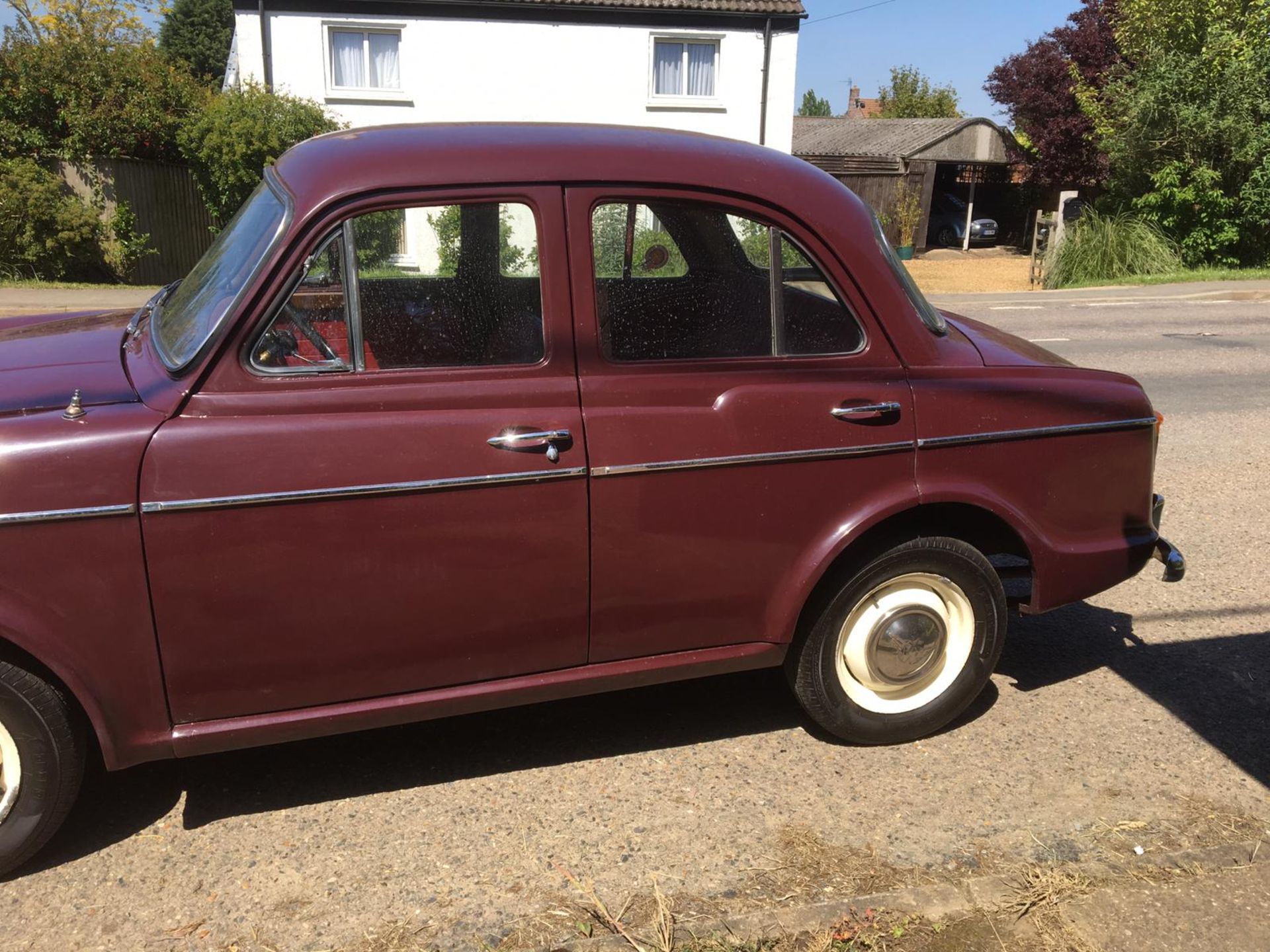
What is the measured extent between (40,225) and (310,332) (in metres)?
16.7

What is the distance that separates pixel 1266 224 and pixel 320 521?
71.7ft

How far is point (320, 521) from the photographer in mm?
2875

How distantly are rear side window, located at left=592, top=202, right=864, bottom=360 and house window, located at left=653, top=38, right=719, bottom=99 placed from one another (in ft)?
61.7

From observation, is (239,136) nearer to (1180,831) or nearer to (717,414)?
(717,414)

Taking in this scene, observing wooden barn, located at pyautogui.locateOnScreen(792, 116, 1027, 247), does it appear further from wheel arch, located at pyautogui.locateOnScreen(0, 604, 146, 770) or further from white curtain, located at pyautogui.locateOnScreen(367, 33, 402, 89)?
wheel arch, located at pyautogui.locateOnScreen(0, 604, 146, 770)

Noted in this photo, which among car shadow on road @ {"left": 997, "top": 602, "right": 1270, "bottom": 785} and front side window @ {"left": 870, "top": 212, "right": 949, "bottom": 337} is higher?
front side window @ {"left": 870, "top": 212, "right": 949, "bottom": 337}

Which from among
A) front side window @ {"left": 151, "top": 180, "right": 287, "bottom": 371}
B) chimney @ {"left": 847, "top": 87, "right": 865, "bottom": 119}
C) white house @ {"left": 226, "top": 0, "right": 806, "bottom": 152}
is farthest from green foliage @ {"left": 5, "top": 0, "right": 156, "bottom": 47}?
chimney @ {"left": 847, "top": 87, "right": 865, "bottom": 119}

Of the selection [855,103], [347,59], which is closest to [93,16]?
[347,59]

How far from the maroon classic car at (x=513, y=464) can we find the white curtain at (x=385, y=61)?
17860 mm

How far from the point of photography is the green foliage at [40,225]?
1670cm

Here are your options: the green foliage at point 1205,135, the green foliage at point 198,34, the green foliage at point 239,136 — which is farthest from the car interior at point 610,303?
the green foliage at point 198,34

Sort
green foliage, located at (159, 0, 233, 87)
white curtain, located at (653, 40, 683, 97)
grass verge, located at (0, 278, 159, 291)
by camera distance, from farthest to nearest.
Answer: green foliage, located at (159, 0, 233, 87) → white curtain, located at (653, 40, 683, 97) → grass verge, located at (0, 278, 159, 291)

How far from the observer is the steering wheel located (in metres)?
2.92

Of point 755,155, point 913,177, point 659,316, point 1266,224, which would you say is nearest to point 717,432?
point 659,316
